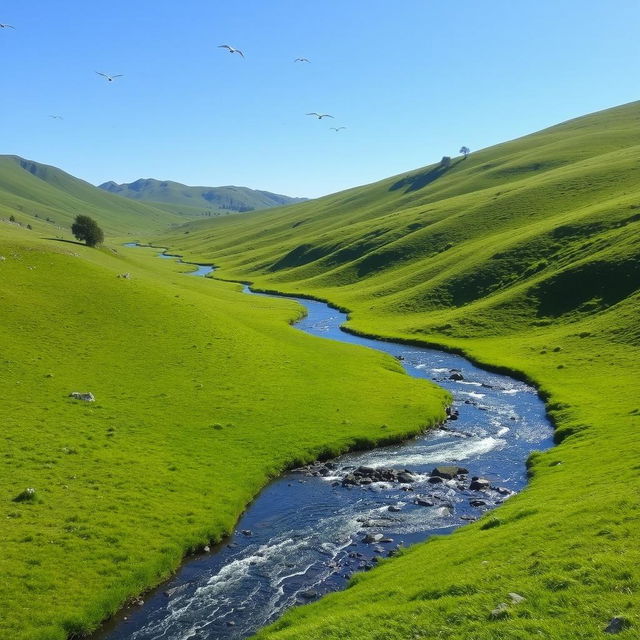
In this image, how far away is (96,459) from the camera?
1432 inches

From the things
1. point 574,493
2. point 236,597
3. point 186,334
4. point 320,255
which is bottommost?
point 236,597

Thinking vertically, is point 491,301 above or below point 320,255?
below

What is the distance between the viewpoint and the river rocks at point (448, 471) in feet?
128

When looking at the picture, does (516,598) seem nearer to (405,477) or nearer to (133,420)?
(405,477)

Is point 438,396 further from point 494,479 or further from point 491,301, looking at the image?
point 491,301

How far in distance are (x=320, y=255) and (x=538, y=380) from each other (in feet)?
415

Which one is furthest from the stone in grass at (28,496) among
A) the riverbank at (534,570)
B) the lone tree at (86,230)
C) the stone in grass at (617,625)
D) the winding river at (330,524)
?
the lone tree at (86,230)

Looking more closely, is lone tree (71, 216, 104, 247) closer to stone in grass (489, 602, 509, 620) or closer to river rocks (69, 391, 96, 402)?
river rocks (69, 391, 96, 402)

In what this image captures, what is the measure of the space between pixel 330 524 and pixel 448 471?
11079mm

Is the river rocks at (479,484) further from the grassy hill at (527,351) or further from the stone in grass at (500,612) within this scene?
the stone in grass at (500,612)

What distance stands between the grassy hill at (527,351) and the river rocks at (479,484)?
3.58 metres

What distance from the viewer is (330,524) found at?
32.9 m

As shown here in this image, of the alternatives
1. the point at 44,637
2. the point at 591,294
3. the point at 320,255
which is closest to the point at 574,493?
the point at 44,637

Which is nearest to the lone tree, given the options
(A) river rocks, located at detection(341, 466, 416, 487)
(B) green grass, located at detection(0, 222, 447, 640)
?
(B) green grass, located at detection(0, 222, 447, 640)
